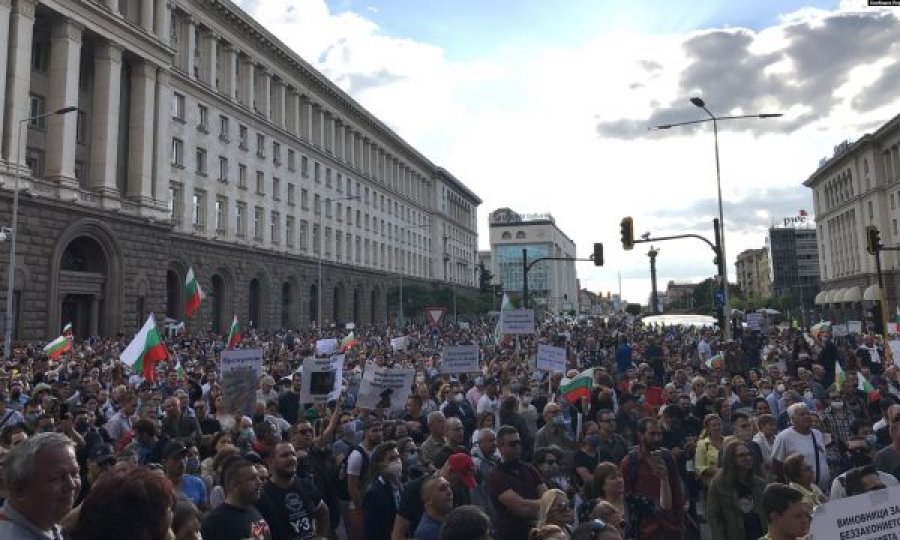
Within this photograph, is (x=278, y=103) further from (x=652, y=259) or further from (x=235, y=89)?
(x=652, y=259)

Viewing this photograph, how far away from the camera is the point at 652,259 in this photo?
80625 mm

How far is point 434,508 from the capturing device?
4965mm

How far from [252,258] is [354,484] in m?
44.2

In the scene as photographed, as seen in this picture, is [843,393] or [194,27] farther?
[194,27]

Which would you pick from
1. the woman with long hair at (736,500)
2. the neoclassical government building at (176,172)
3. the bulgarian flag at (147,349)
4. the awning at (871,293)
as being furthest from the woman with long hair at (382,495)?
the awning at (871,293)

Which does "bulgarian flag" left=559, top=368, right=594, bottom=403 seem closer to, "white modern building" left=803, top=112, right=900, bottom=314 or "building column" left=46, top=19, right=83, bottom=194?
"building column" left=46, top=19, right=83, bottom=194

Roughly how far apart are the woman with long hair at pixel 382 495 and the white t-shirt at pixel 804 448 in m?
4.20

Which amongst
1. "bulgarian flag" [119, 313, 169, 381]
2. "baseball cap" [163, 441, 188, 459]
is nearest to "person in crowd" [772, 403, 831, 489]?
"baseball cap" [163, 441, 188, 459]

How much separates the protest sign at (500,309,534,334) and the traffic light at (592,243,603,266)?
828 centimetres

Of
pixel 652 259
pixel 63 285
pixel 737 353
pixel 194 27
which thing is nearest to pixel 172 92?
pixel 194 27

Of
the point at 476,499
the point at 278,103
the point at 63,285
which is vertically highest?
the point at 278,103

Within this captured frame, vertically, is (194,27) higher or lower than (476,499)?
higher

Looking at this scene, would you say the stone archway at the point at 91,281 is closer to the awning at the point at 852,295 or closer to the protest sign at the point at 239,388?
the protest sign at the point at 239,388

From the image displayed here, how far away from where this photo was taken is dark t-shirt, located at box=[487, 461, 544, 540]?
230 inches
